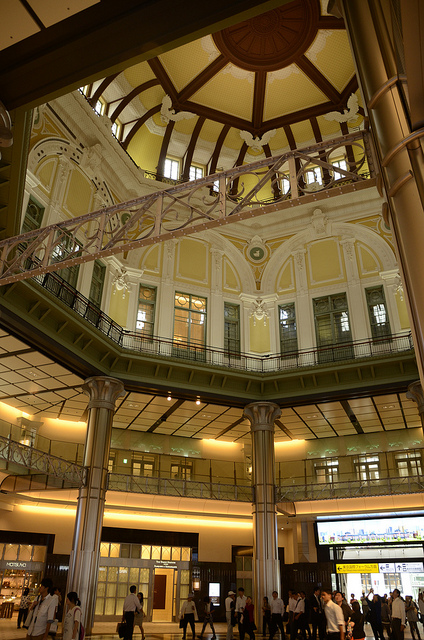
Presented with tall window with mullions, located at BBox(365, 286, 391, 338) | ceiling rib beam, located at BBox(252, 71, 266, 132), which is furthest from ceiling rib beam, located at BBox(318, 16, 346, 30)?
tall window with mullions, located at BBox(365, 286, 391, 338)

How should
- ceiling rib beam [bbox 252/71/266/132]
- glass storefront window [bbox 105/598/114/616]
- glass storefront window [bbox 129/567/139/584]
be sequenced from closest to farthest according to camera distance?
glass storefront window [bbox 105/598/114/616] → glass storefront window [bbox 129/567/139/584] → ceiling rib beam [bbox 252/71/266/132]

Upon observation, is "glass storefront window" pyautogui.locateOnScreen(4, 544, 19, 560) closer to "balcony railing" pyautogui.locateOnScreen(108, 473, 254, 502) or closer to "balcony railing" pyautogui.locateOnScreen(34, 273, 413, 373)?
"balcony railing" pyautogui.locateOnScreen(108, 473, 254, 502)

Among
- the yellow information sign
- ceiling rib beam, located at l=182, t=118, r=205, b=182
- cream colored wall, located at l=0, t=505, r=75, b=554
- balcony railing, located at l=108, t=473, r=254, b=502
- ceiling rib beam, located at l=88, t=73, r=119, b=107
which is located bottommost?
the yellow information sign

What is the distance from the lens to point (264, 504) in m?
19.9

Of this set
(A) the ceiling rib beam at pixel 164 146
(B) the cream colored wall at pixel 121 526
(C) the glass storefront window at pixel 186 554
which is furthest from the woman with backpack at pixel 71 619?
(A) the ceiling rib beam at pixel 164 146

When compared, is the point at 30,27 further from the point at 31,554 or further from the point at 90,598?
the point at 31,554

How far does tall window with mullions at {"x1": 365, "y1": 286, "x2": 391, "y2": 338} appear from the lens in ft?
75.3

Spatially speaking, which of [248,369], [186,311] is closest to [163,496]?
[248,369]

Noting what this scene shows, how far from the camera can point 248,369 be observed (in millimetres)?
23750

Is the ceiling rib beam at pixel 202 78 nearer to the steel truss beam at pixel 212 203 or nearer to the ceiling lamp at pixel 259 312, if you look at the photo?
the ceiling lamp at pixel 259 312

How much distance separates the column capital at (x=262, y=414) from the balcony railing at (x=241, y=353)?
165 cm

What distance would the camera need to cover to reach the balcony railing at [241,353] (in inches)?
842

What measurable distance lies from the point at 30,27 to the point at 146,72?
1879cm

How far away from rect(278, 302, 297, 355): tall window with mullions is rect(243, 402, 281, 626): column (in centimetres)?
353
